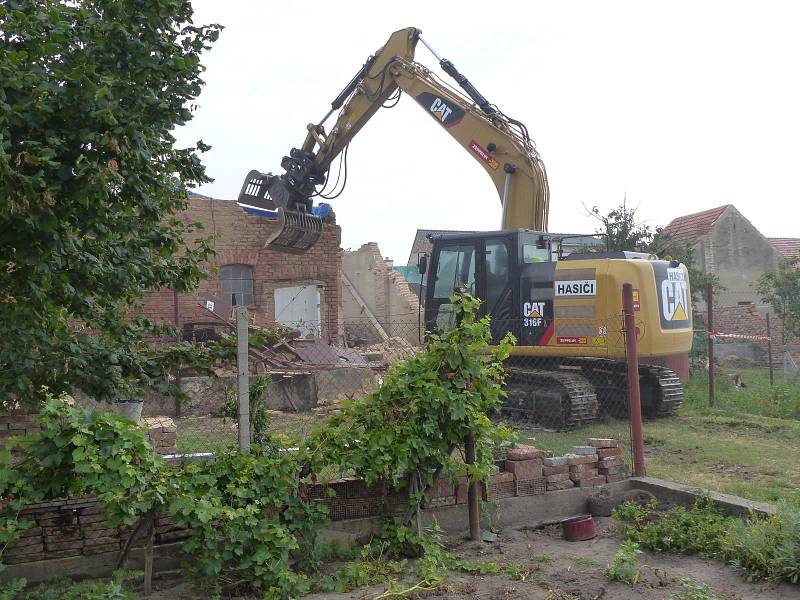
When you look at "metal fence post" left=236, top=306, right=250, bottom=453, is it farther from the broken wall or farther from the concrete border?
the broken wall

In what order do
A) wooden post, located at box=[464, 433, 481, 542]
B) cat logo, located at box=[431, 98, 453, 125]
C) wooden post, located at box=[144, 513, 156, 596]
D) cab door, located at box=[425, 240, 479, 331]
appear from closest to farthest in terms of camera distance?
wooden post, located at box=[144, 513, 156, 596]
wooden post, located at box=[464, 433, 481, 542]
cab door, located at box=[425, 240, 479, 331]
cat logo, located at box=[431, 98, 453, 125]

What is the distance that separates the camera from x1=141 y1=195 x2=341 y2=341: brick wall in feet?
55.7

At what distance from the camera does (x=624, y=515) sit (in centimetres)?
600

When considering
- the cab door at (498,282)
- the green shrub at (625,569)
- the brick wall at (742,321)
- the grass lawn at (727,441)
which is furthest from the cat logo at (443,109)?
the brick wall at (742,321)

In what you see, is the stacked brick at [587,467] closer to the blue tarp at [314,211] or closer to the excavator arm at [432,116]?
the excavator arm at [432,116]

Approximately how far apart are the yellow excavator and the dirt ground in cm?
471

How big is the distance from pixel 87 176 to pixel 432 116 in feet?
34.2

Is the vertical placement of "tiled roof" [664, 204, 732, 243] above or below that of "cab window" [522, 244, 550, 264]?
above

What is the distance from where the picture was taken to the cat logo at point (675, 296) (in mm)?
11016

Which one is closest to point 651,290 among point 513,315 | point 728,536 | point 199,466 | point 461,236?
point 513,315

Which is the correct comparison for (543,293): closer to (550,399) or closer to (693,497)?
(550,399)

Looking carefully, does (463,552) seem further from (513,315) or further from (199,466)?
(513,315)

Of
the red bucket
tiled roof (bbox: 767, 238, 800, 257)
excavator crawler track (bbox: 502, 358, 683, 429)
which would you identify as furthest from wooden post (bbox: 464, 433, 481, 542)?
tiled roof (bbox: 767, 238, 800, 257)

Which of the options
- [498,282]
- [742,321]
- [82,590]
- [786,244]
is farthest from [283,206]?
[786,244]
